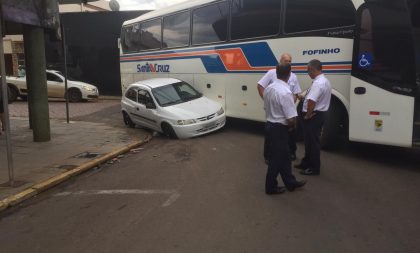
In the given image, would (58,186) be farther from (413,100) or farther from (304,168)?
(413,100)

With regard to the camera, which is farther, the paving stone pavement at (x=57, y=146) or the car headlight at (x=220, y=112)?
the car headlight at (x=220, y=112)

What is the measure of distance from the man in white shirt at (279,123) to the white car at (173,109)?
5.17 meters

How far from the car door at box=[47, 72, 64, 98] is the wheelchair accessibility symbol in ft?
55.5

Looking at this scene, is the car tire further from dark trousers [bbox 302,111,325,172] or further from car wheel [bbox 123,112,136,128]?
dark trousers [bbox 302,111,325,172]

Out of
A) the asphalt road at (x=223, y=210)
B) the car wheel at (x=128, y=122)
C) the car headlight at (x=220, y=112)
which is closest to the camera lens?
the asphalt road at (x=223, y=210)

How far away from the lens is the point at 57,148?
31.9 feet

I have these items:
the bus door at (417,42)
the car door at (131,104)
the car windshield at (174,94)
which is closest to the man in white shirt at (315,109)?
the bus door at (417,42)

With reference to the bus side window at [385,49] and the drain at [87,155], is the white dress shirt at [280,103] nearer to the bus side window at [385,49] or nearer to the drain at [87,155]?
the bus side window at [385,49]

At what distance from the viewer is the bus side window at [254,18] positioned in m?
9.74

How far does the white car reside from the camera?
10.9 metres

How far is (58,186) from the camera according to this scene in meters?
7.02

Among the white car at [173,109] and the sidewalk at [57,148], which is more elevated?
the white car at [173,109]

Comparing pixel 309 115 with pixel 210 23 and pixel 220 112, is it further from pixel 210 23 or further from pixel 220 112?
pixel 210 23

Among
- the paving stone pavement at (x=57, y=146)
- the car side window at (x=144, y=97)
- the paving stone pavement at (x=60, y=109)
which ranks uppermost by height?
the car side window at (x=144, y=97)
